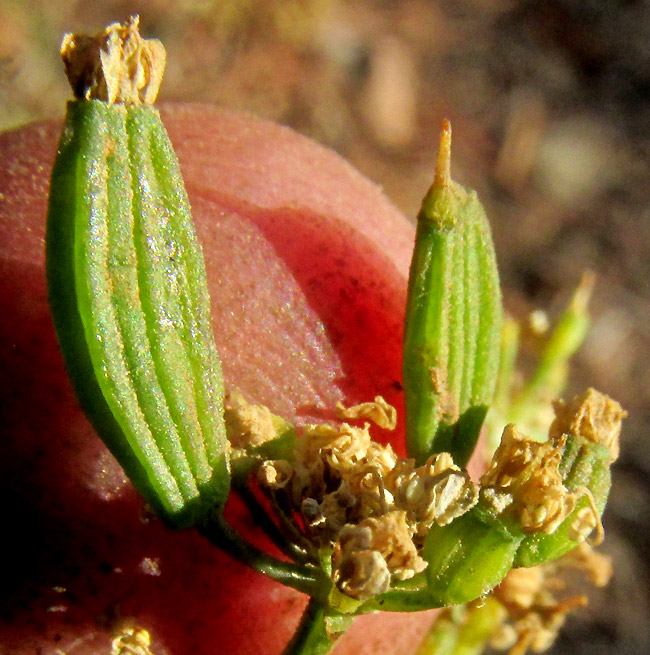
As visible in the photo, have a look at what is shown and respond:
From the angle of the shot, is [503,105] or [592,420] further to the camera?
[503,105]

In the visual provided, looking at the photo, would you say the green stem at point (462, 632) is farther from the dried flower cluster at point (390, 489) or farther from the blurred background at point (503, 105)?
the blurred background at point (503, 105)

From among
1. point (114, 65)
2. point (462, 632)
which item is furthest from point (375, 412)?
point (462, 632)

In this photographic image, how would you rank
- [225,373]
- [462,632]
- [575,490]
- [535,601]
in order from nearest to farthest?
1. [575,490]
2. [225,373]
3. [535,601]
4. [462,632]

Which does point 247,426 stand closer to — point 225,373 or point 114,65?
point 225,373

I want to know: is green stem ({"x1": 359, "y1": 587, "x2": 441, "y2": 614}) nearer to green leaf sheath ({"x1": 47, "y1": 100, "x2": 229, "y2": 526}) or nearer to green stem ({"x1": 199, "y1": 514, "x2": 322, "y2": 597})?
green stem ({"x1": 199, "y1": 514, "x2": 322, "y2": 597})

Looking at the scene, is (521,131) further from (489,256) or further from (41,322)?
(41,322)

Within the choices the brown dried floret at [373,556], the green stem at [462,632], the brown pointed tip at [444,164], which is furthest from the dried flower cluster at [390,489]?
the green stem at [462,632]

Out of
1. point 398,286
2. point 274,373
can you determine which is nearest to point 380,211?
point 398,286
